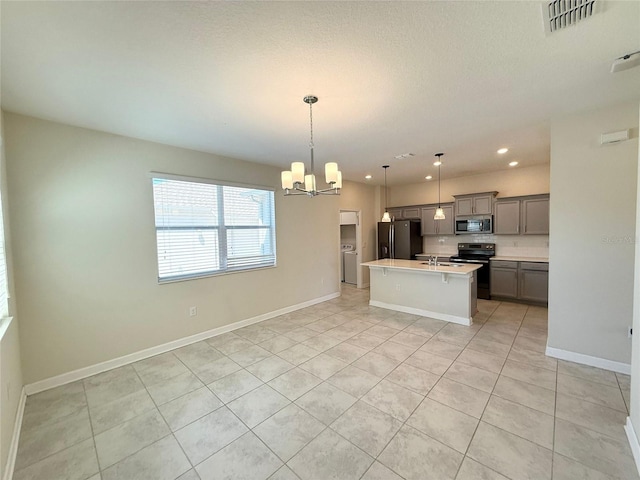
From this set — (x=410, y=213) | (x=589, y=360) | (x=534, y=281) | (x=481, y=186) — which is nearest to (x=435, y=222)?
(x=410, y=213)

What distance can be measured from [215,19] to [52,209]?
2.64 meters

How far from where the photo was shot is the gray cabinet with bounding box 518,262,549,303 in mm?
4754

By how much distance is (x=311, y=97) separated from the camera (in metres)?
2.29

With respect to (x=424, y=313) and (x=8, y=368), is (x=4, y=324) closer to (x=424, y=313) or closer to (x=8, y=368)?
(x=8, y=368)

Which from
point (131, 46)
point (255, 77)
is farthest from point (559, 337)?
point (131, 46)

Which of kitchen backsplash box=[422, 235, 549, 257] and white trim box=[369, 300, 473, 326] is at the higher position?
kitchen backsplash box=[422, 235, 549, 257]

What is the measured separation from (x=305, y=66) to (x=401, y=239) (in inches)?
211

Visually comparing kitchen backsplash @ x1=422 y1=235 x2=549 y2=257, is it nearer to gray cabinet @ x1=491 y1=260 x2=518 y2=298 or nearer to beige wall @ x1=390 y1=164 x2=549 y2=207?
gray cabinet @ x1=491 y1=260 x2=518 y2=298

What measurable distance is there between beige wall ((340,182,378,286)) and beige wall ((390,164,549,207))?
2.71ft

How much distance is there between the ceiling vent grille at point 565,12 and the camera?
1399 mm

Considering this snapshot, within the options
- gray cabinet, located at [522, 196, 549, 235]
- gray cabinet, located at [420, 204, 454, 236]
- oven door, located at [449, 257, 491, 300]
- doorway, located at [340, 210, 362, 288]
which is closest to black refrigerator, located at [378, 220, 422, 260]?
gray cabinet, located at [420, 204, 454, 236]

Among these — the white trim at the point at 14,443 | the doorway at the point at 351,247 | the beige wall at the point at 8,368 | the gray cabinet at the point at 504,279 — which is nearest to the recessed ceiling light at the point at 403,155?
the doorway at the point at 351,247

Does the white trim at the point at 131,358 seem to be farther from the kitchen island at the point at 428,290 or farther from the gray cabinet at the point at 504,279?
the gray cabinet at the point at 504,279

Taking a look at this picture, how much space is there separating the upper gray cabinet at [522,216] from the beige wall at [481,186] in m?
0.29
